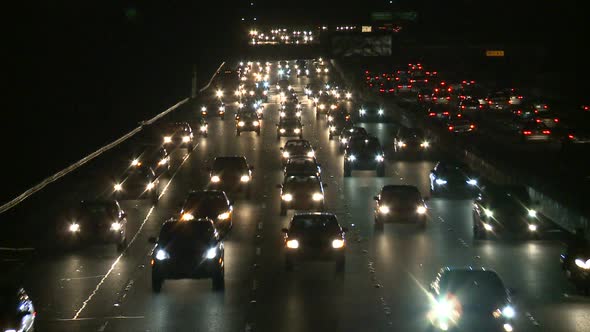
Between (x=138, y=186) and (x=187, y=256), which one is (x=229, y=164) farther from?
(x=187, y=256)

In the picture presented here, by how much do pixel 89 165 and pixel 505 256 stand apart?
21610mm

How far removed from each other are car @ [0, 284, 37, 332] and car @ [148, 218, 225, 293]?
20.0ft

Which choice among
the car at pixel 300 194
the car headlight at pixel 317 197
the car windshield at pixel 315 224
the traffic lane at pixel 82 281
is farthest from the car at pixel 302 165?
the car windshield at pixel 315 224

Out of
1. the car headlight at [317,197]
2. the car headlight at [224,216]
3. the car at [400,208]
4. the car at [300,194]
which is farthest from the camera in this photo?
the car at [300,194]

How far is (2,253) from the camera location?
27328 millimetres

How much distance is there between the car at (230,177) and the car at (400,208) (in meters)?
9.35

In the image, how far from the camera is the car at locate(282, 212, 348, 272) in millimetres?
23953

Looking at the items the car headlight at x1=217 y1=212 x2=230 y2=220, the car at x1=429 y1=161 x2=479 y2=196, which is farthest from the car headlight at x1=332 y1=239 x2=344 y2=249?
the car at x1=429 y1=161 x2=479 y2=196

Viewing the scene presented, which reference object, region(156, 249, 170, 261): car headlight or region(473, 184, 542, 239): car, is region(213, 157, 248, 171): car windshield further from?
region(156, 249, 170, 261): car headlight

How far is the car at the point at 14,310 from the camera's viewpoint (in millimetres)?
14344

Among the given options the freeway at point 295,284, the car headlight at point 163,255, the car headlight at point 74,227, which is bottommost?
the freeway at point 295,284

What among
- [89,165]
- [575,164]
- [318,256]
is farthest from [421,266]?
[575,164]

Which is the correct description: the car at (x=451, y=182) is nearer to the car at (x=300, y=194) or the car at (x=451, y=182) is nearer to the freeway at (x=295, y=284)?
the freeway at (x=295, y=284)

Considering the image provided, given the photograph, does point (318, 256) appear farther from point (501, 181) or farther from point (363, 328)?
point (501, 181)
